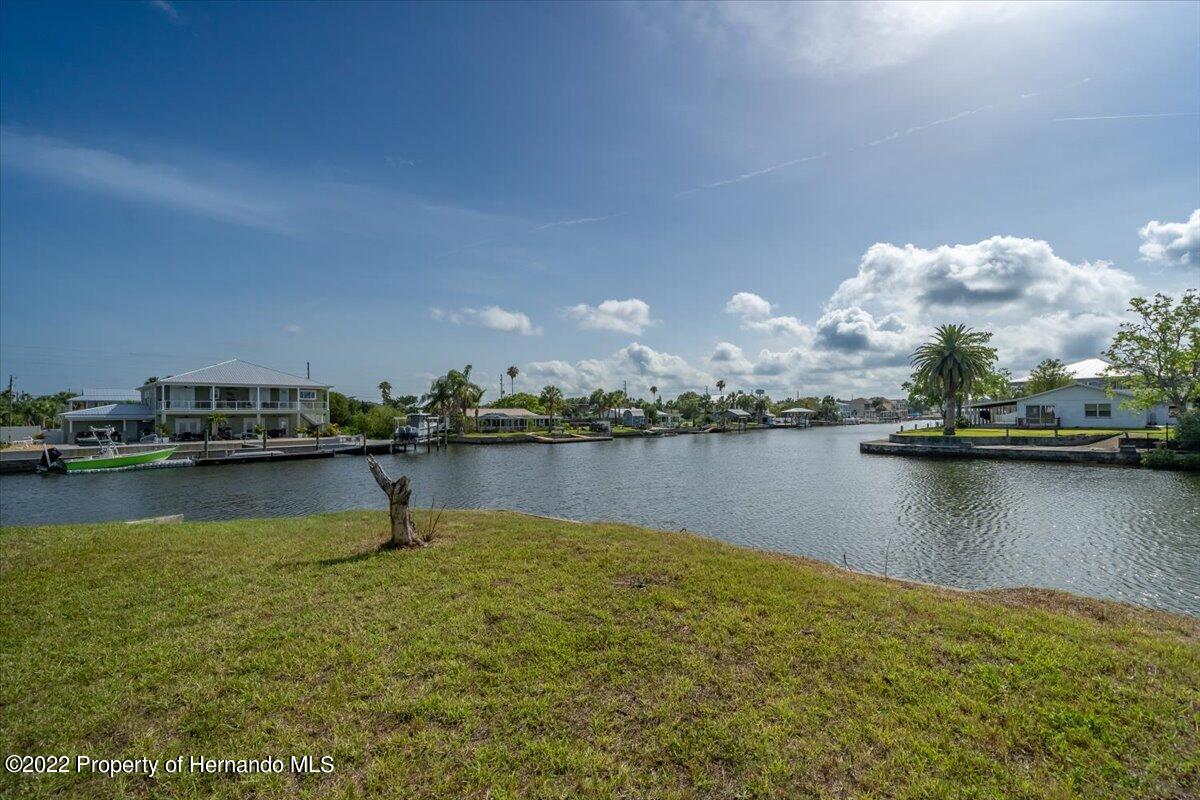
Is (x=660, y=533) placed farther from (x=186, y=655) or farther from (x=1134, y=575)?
(x=1134, y=575)

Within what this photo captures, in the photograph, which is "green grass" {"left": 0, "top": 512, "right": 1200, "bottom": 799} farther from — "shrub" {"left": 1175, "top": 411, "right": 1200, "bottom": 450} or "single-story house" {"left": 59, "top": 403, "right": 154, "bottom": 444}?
"single-story house" {"left": 59, "top": 403, "right": 154, "bottom": 444}

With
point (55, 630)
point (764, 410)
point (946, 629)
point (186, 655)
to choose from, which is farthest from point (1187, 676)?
point (764, 410)

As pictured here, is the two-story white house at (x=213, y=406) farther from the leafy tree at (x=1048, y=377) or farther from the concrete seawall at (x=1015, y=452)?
the leafy tree at (x=1048, y=377)

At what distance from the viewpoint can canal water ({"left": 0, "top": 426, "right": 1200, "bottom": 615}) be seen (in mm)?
10961

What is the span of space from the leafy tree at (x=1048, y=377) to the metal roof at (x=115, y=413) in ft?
302

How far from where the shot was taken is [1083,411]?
41.3 meters

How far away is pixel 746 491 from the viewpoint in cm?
2262

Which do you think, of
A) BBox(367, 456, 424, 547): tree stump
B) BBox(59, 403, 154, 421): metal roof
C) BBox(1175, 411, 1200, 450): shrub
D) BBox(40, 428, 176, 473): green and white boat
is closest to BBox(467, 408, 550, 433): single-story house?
BBox(59, 403, 154, 421): metal roof

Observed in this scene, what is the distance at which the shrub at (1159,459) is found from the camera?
24.3 m

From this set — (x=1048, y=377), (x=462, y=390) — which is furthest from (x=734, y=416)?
(x=462, y=390)

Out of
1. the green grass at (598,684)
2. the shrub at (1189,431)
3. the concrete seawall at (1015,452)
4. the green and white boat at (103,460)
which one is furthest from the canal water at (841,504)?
the green grass at (598,684)

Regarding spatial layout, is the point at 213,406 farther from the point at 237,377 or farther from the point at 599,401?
the point at 599,401

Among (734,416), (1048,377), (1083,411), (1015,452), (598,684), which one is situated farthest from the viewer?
(734,416)

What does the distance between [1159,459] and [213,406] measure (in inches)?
2640
